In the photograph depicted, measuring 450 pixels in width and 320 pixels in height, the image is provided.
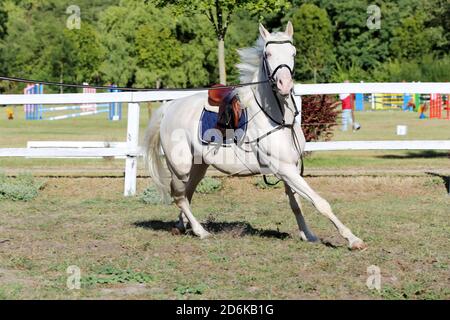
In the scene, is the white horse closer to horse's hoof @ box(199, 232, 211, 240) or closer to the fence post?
horse's hoof @ box(199, 232, 211, 240)

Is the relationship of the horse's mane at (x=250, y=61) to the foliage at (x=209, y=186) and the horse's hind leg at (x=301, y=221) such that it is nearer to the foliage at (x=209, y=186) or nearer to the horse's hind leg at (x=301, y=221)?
the horse's hind leg at (x=301, y=221)

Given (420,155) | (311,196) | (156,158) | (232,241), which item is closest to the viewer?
(311,196)

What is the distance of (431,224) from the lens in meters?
10.3

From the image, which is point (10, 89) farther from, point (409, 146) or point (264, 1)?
point (409, 146)

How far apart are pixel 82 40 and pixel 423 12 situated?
27688 millimetres

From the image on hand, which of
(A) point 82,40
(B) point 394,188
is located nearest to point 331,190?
(B) point 394,188

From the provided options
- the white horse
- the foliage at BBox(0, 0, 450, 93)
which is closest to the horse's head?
the white horse

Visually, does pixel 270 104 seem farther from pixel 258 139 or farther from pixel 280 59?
pixel 280 59

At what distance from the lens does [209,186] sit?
44.5 ft

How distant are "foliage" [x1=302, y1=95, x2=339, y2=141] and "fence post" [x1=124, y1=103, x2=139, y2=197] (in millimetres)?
3873

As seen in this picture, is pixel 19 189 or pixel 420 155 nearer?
pixel 19 189

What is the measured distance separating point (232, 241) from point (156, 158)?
1892 millimetres

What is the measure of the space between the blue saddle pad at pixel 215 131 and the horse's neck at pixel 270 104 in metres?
0.18

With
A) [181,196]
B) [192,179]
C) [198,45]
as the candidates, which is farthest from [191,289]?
[198,45]
